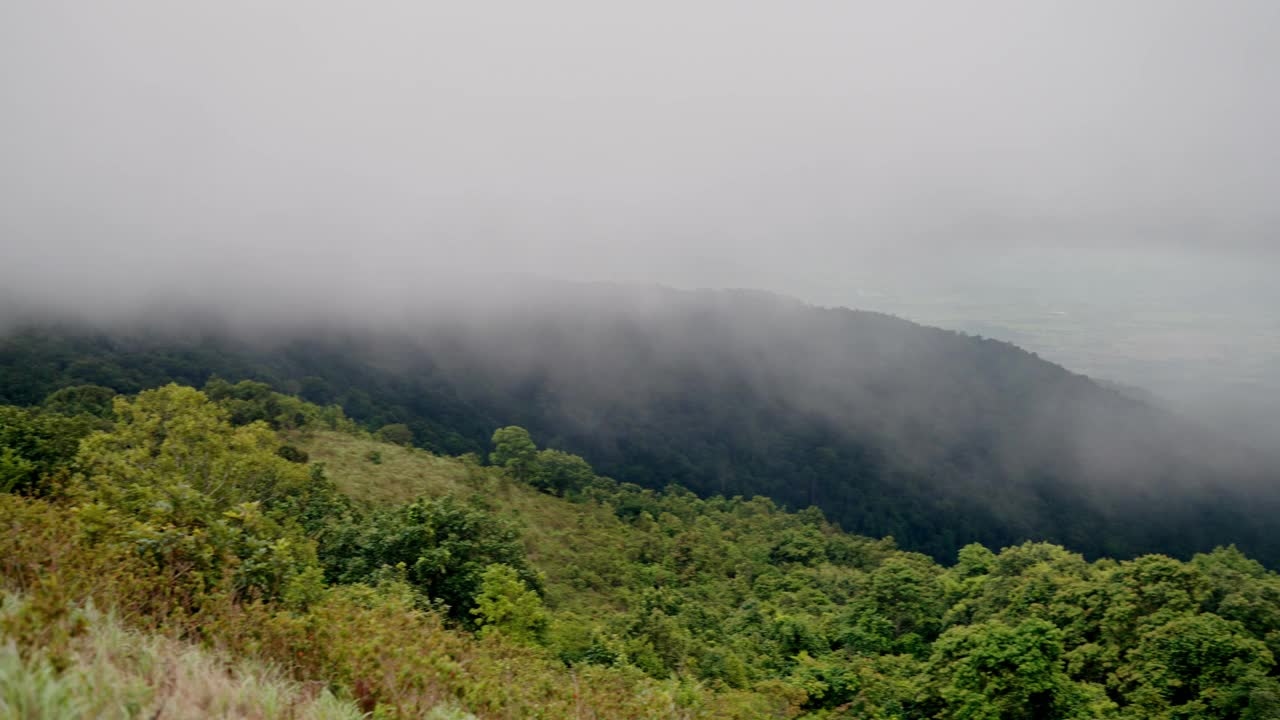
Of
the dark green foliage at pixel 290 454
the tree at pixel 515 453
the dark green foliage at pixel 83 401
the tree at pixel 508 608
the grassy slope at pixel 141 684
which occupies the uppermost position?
the grassy slope at pixel 141 684

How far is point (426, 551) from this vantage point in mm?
23156

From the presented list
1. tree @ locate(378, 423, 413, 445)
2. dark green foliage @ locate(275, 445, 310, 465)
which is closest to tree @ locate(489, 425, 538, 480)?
tree @ locate(378, 423, 413, 445)

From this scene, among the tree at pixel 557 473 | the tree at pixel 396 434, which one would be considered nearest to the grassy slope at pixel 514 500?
the tree at pixel 557 473

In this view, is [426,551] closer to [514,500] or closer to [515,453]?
[514,500]

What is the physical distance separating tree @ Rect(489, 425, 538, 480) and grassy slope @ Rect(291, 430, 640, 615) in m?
5.82

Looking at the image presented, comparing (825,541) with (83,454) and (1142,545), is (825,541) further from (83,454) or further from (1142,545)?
(1142,545)

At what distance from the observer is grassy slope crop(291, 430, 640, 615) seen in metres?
42.7

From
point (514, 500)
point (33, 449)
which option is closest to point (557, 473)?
point (514, 500)

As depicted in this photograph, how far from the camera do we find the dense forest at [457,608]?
5.64 m

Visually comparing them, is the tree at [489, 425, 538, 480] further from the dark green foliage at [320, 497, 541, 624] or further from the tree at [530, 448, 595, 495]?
the dark green foliage at [320, 497, 541, 624]

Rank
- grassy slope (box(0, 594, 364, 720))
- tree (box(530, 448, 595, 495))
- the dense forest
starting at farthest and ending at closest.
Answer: tree (box(530, 448, 595, 495)) < the dense forest < grassy slope (box(0, 594, 364, 720))

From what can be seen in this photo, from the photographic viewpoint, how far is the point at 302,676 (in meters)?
6.15

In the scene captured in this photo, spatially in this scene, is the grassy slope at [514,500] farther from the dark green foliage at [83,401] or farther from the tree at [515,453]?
the dark green foliage at [83,401]

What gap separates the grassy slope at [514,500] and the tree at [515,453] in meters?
5.82
